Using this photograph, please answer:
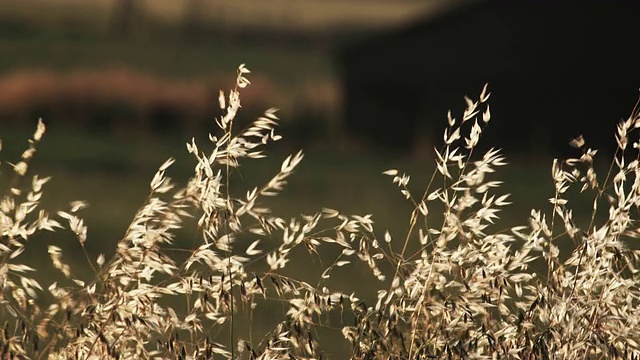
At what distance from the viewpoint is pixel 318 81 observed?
3878 centimetres

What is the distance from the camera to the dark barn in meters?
23.6

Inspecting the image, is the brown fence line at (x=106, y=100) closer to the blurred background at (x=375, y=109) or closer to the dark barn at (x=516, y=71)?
the blurred background at (x=375, y=109)

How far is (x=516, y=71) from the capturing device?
24766 mm

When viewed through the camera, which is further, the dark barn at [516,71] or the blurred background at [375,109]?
the dark barn at [516,71]

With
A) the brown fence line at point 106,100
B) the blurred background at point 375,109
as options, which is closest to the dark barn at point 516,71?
the blurred background at point 375,109

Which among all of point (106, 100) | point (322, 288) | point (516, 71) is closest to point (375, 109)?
point (516, 71)

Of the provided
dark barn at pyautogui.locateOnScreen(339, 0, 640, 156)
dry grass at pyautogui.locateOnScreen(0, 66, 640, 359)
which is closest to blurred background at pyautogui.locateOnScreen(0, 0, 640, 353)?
dark barn at pyautogui.locateOnScreen(339, 0, 640, 156)

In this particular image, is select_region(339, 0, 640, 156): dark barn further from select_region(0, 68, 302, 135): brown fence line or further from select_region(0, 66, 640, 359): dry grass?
select_region(0, 66, 640, 359): dry grass

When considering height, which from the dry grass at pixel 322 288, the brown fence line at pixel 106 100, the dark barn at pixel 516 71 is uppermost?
the dry grass at pixel 322 288

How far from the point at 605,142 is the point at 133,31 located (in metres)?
29.4

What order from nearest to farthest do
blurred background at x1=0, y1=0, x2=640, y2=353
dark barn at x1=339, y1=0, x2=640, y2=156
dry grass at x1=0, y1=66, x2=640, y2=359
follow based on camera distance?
dry grass at x1=0, y1=66, x2=640, y2=359 < blurred background at x1=0, y1=0, x2=640, y2=353 < dark barn at x1=339, y1=0, x2=640, y2=156

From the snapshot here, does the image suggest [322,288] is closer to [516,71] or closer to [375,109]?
[516,71]

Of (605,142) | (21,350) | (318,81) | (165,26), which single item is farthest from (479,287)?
(165,26)

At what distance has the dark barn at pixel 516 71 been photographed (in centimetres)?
2364
